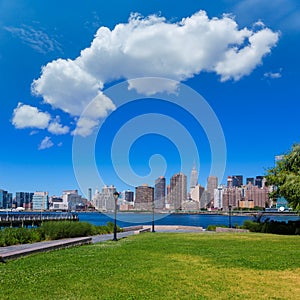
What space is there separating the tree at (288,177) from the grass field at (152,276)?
1719cm

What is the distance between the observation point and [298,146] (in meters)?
32.8

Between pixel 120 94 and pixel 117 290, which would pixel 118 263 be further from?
pixel 120 94

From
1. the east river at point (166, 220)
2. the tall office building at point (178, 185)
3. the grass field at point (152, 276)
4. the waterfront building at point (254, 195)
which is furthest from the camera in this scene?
the waterfront building at point (254, 195)

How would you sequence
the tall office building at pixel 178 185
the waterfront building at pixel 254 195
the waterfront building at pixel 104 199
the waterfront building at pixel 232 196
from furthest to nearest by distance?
the waterfront building at pixel 254 195, the waterfront building at pixel 232 196, the tall office building at pixel 178 185, the waterfront building at pixel 104 199

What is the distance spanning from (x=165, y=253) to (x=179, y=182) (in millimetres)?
48722

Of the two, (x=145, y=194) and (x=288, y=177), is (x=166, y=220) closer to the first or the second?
(x=145, y=194)

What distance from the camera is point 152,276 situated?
9547 millimetres

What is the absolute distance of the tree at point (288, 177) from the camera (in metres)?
29.8

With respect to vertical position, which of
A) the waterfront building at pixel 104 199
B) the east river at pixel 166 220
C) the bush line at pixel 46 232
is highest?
the waterfront building at pixel 104 199

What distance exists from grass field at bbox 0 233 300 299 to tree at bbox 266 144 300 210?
17.2 m

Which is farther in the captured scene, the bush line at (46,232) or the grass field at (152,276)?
the bush line at (46,232)

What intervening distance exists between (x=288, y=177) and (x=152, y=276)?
23841mm

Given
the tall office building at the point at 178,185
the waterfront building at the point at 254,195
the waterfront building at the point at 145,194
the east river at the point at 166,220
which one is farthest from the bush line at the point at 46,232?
the waterfront building at the point at 254,195

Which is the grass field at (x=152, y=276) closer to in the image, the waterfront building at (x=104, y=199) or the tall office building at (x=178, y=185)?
the waterfront building at (x=104, y=199)
